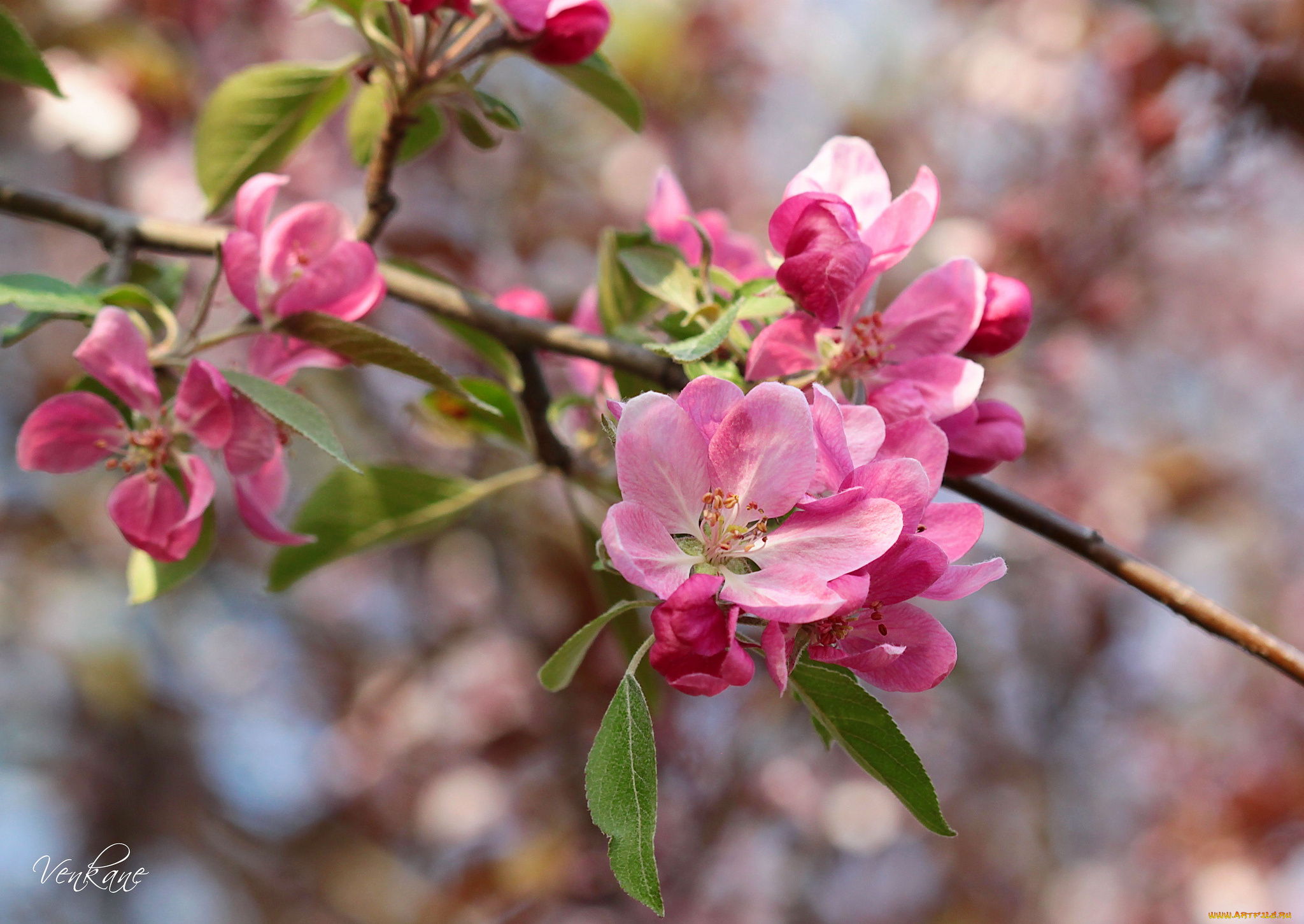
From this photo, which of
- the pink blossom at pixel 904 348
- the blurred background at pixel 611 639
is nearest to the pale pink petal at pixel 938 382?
the pink blossom at pixel 904 348

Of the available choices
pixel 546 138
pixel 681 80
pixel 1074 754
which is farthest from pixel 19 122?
pixel 1074 754

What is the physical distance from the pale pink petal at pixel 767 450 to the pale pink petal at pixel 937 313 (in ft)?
0.73

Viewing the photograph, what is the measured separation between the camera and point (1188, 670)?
14.3 feet

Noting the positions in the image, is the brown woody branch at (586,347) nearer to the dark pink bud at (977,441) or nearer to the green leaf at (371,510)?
the dark pink bud at (977,441)

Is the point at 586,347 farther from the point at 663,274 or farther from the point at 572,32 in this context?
the point at 572,32

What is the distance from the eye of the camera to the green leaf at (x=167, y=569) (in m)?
0.90

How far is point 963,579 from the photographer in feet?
2.03

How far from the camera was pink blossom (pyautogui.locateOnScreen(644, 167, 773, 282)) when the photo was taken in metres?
1.01

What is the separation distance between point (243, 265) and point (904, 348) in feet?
1.93

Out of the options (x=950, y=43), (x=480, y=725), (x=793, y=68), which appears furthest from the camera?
(x=793, y=68)

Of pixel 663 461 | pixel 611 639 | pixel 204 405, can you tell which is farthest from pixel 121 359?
pixel 611 639

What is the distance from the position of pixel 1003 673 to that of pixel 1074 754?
0.45m

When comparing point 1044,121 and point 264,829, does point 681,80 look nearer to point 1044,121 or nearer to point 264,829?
point 1044,121

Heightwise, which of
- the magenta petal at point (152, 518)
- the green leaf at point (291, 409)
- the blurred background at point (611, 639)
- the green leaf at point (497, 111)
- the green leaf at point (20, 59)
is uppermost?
the green leaf at point (20, 59)
